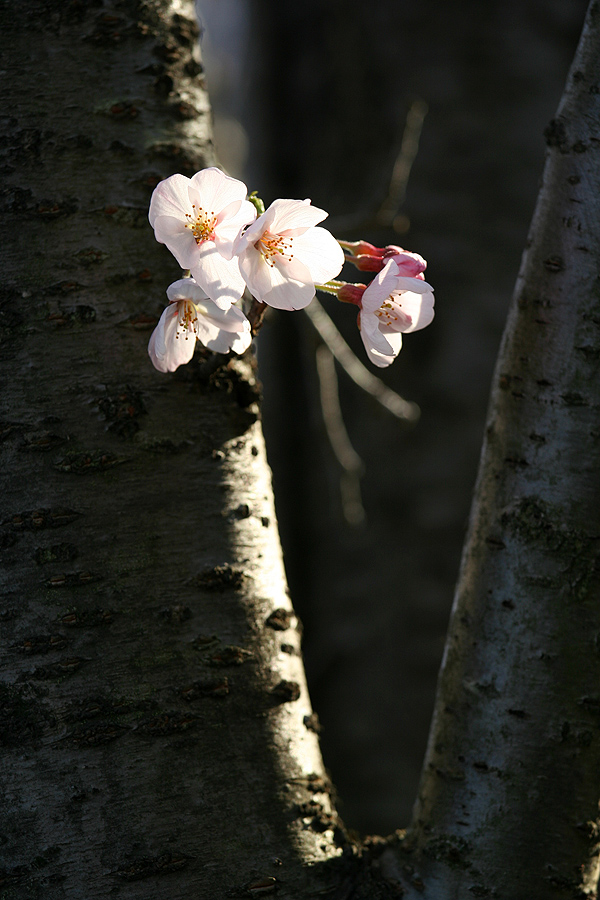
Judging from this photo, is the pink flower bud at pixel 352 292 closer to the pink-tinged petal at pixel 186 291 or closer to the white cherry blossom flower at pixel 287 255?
the white cherry blossom flower at pixel 287 255

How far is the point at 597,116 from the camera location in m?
0.89

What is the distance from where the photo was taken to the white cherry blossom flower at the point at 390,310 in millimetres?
748

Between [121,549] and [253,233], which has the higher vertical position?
[253,233]

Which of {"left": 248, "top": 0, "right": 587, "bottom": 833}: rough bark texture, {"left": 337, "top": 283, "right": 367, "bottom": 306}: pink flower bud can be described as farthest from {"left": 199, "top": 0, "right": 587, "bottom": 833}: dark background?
{"left": 337, "top": 283, "right": 367, "bottom": 306}: pink flower bud

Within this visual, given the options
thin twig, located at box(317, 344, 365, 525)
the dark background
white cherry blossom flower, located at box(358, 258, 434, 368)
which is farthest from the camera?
the dark background

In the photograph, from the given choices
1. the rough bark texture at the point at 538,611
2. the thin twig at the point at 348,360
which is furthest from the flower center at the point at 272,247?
the thin twig at the point at 348,360

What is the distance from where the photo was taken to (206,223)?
71cm

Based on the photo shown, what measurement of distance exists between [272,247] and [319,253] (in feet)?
0.19

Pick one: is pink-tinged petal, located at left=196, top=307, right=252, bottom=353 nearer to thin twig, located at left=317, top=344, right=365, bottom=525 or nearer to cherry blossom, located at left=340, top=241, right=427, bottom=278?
cherry blossom, located at left=340, top=241, right=427, bottom=278

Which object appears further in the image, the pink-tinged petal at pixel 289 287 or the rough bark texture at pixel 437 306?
the rough bark texture at pixel 437 306

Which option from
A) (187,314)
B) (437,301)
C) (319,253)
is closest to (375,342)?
(319,253)

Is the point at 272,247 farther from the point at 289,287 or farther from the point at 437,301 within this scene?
the point at 437,301

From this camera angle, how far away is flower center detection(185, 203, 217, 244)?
699mm

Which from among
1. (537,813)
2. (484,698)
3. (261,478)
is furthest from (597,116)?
(537,813)
